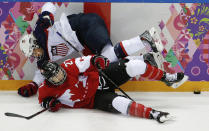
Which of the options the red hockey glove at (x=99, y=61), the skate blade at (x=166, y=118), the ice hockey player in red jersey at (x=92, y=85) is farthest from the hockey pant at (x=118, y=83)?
the red hockey glove at (x=99, y=61)

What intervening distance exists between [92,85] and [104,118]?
26 centimetres

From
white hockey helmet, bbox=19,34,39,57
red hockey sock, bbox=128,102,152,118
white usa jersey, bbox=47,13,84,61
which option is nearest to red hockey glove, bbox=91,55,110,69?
red hockey sock, bbox=128,102,152,118

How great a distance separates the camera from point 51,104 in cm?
199

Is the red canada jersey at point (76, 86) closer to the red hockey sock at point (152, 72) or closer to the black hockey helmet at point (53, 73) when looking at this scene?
the black hockey helmet at point (53, 73)

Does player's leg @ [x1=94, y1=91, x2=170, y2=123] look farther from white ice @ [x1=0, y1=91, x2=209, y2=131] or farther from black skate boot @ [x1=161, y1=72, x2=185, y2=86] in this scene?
black skate boot @ [x1=161, y1=72, x2=185, y2=86]

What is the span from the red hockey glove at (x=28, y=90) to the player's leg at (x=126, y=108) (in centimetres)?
66

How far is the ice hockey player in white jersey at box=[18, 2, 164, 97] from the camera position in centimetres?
220

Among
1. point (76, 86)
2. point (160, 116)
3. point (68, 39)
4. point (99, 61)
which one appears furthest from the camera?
point (68, 39)

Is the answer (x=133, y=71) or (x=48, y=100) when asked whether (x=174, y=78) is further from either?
(x=48, y=100)

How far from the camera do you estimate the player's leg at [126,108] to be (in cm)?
187

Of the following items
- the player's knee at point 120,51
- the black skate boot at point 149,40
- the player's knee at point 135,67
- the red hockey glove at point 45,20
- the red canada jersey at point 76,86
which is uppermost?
the red hockey glove at point 45,20

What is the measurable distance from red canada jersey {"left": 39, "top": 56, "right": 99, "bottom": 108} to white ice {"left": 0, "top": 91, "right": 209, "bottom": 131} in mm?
88

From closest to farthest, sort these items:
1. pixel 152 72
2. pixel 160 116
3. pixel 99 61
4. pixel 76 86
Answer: pixel 160 116 < pixel 99 61 < pixel 76 86 < pixel 152 72

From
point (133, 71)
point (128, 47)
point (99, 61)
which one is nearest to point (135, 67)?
point (133, 71)
